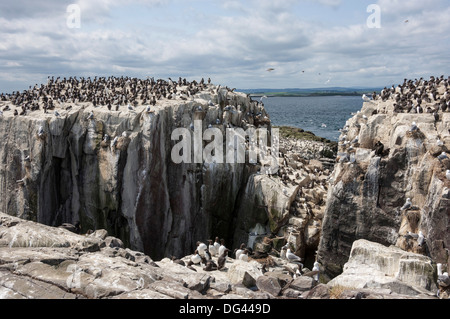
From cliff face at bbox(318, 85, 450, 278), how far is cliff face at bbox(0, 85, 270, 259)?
8511 millimetres

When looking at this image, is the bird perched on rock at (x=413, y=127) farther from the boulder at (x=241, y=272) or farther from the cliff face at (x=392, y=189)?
the boulder at (x=241, y=272)

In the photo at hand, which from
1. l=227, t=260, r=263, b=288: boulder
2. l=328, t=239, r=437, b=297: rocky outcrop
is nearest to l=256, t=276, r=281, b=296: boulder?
l=227, t=260, r=263, b=288: boulder

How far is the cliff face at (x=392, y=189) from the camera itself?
16125mm

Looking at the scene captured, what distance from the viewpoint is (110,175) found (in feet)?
69.6

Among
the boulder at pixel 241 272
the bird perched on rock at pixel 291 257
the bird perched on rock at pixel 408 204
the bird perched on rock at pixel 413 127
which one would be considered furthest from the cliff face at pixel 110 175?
the bird perched on rock at pixel 413 127

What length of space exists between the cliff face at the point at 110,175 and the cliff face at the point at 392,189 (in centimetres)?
851

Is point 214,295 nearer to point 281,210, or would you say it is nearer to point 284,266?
point 284,266

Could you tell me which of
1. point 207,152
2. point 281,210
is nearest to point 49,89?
point 207,152

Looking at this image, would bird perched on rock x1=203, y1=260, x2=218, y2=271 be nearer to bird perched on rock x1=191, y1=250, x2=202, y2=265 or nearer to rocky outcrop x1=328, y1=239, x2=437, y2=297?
bird perched on rock x1=191, y1=250, x2=202, y2=265

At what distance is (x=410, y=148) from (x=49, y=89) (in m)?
25.0

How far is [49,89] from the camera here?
28.2 metres

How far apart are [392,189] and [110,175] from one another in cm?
1511

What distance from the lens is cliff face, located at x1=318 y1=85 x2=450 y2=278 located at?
16125 mm

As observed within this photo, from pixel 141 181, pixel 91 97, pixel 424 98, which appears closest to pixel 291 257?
pixel 141 181
